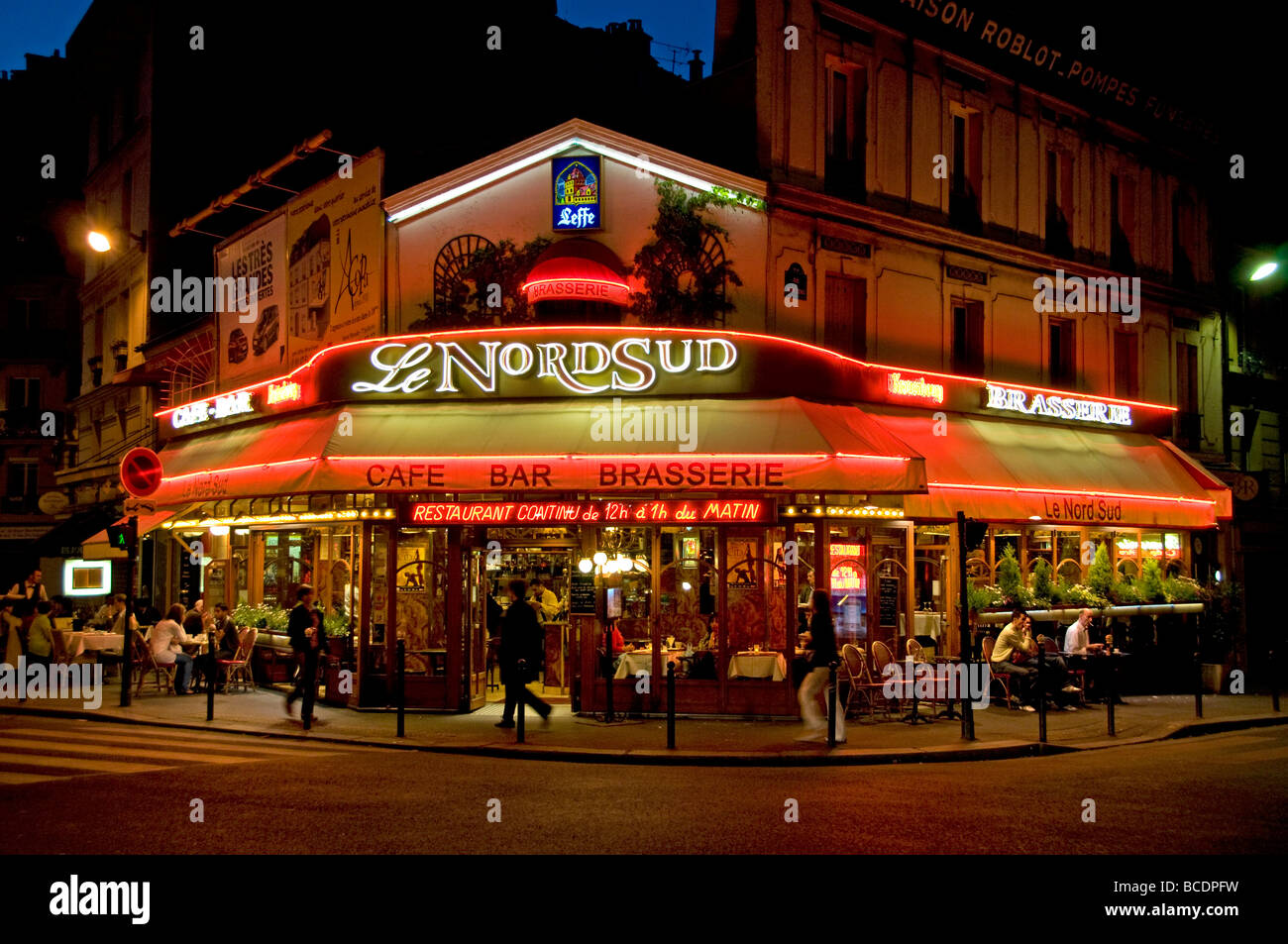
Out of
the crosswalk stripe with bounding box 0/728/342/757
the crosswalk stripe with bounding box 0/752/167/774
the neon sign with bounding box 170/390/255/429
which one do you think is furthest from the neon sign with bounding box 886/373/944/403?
the crosswalk stripe with bounding box 0/752/167/774

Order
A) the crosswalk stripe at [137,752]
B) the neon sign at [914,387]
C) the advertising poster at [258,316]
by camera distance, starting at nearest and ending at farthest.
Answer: the crosswalk stripe at [137,752]
the neon sign at [914,387]
the advertising poster at [258,316]

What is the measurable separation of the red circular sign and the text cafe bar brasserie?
3.20ft

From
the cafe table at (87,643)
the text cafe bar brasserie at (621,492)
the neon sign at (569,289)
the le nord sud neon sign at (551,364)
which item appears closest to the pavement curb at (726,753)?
the text cafe bar brasserie at (621,492)

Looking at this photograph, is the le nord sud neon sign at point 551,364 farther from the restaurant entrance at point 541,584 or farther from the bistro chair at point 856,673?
the bistro chair at point 856,673

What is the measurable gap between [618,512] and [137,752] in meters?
6.80

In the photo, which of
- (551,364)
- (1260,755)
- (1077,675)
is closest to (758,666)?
(551,364)

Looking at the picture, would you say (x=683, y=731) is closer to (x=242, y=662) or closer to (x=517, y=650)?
(x=517, y=650)

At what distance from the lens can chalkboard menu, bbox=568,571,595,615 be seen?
15781 millimetres

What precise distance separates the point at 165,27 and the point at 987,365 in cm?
2086

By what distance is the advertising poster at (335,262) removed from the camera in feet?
57.2

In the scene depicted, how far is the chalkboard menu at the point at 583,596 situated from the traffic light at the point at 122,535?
259 inches

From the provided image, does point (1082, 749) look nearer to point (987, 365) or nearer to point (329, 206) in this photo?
point (987, 365)

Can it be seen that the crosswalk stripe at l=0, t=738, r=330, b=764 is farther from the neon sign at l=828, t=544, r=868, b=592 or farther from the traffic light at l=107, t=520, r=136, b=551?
the neon sign at l=828, t=544, r=868, b=592

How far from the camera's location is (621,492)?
16.0 meters
